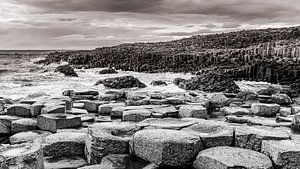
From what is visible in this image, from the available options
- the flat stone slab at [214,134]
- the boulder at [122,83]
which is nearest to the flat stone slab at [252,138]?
the flat stone slab at [214,134]

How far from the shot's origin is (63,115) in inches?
284

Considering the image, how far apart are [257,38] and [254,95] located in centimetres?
2358

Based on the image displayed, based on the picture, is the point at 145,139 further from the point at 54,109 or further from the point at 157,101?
the point at 157,101

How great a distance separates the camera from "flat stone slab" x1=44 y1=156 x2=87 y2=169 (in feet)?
16.8

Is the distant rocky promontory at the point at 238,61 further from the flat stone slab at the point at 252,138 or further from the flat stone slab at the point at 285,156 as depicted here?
the flat stone slab at the point at 285,156

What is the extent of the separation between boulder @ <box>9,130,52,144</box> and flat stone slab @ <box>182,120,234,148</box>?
2.63 m

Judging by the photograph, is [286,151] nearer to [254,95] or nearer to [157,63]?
[254,95]

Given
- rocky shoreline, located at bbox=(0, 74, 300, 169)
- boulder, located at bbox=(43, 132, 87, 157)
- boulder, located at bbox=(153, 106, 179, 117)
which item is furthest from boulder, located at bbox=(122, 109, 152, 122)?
boulder, located at bbox=(43, 132, 87, 157)

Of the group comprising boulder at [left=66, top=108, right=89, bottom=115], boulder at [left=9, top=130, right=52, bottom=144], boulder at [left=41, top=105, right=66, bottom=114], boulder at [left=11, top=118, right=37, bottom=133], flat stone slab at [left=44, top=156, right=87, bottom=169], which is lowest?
flat stone slab at [left=44, top=156, right=87, bottom=169]

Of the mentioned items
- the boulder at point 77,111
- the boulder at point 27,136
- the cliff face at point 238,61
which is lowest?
the boulder at point 27,136

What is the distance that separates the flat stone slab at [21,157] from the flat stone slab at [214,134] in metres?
2.17

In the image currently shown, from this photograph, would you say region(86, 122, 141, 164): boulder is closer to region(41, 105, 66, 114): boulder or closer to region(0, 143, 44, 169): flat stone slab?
region(0, 143, 44, 169): flat stone slab

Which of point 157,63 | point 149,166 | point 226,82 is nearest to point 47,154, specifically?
point 149,166

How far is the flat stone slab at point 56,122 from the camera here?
6754 millimetres
